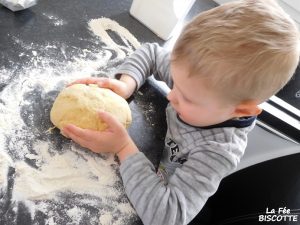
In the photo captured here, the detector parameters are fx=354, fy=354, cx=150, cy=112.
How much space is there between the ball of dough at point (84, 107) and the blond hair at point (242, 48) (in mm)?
200

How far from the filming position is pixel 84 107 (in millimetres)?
729

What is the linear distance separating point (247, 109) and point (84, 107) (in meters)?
0.33

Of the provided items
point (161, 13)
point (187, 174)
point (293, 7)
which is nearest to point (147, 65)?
point (161, 13)

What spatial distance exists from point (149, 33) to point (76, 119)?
48cm

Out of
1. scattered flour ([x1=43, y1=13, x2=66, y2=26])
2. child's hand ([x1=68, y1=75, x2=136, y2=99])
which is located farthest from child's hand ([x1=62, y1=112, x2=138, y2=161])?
scattered flour ([x1=43, y1=13, x2=66, y2=26])

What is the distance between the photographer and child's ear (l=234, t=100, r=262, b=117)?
673 mm

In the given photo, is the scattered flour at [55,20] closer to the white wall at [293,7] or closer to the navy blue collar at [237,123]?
the navy blue collar at [237,123]

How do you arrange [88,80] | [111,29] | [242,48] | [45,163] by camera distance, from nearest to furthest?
[242,48], [45,163], [88,80], [111,29]

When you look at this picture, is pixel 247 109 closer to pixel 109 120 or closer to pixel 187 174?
pixel 187 174

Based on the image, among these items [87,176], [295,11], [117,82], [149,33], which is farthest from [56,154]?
[295,11]

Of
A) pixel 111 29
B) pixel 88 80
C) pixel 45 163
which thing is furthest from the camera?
pixel 111 29

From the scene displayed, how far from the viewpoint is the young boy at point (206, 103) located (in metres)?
0.59

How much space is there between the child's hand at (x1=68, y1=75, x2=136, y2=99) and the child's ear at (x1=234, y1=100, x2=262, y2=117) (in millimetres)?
273

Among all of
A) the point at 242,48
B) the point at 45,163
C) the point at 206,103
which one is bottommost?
the point at 45,163
